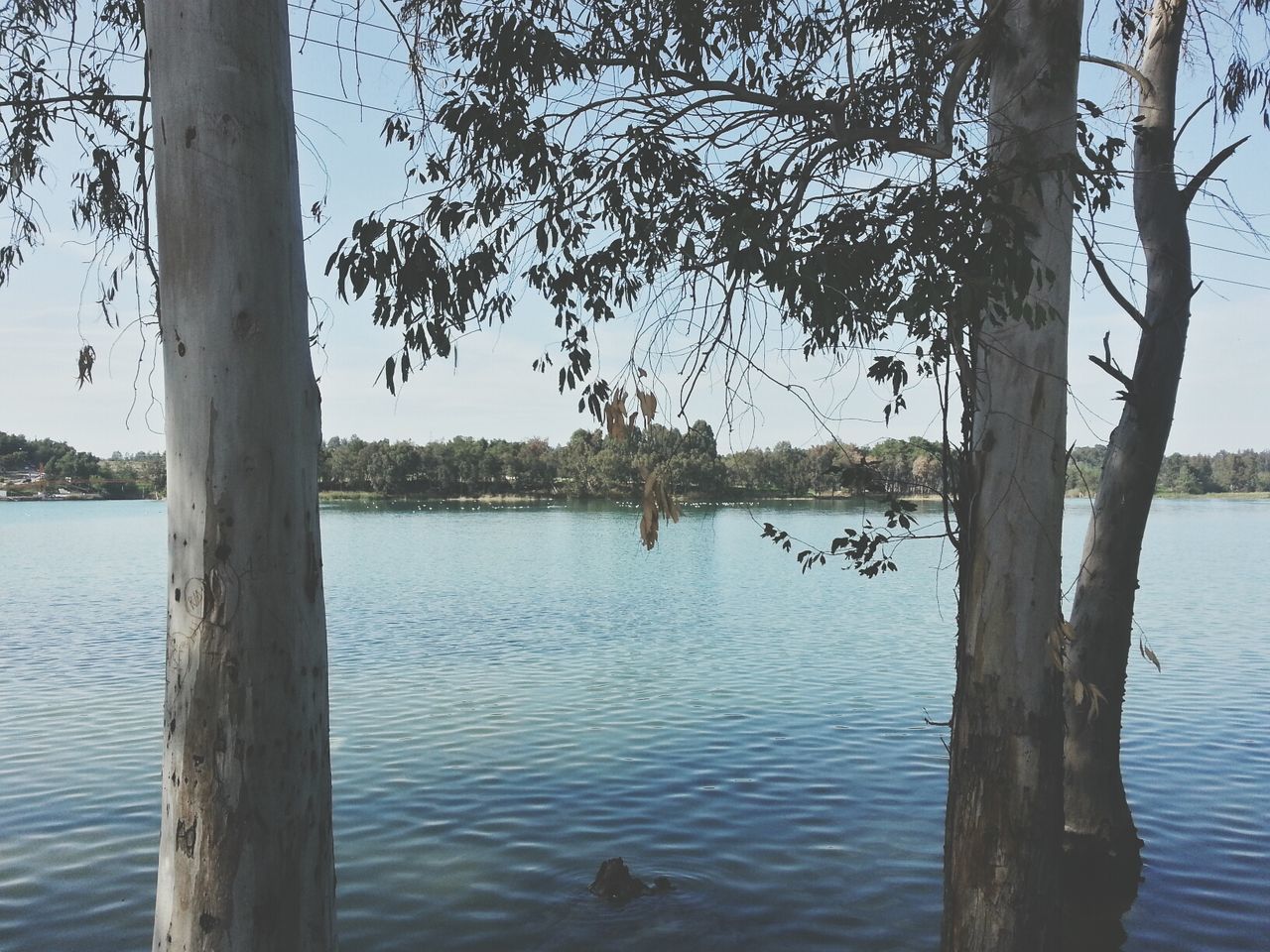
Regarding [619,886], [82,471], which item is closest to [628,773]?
[619,886]

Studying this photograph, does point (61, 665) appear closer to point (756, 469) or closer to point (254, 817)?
point (756, 469)

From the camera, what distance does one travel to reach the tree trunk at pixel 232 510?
1959mm

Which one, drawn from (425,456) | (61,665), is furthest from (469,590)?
(425,456)

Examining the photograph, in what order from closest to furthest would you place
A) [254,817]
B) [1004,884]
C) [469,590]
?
[254,817] < [1004,884] < [469,590]

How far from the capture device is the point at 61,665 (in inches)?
421

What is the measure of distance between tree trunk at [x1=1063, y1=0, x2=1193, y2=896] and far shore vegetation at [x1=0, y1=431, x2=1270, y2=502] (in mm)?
185

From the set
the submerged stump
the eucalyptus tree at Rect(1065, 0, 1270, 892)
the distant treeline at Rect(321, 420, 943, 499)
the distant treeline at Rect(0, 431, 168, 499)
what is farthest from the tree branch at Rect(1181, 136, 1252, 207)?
the distant treeline at Rect(0, 431, 168, 499)

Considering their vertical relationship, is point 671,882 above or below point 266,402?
below

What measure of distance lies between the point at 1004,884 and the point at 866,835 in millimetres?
2685

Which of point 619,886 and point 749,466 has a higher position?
point 749,466

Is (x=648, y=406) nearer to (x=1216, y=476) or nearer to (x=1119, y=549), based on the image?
(x=1119, y=549)

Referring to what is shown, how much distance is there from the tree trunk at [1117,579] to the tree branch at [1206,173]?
0.16 metres

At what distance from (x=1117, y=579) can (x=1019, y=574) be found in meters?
1.96

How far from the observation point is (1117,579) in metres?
4.66
